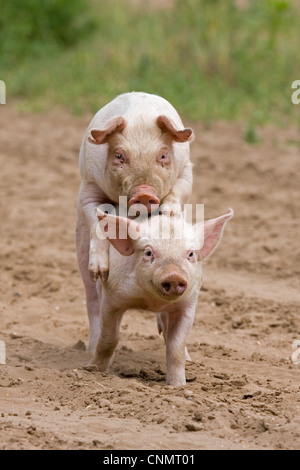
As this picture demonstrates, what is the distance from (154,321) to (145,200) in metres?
2.73

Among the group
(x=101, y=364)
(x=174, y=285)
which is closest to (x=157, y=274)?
(x=174, y=285)

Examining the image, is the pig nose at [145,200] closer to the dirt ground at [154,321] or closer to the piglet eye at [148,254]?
the piglet eye at [148,254]

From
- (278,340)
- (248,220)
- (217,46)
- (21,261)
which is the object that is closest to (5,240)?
(21,261)

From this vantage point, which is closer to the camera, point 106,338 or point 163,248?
point 163,248

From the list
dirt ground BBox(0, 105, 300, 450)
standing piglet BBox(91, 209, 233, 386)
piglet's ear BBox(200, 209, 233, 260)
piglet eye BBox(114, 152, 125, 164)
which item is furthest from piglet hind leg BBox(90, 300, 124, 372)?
piglet eye BBox(114, 152, 125, 164)

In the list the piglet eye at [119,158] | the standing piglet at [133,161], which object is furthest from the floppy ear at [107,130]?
the piglet eye at [119,158]

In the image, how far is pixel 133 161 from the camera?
19.8ft

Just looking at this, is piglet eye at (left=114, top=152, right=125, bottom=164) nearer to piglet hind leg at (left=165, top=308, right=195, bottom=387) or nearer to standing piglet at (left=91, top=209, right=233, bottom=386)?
standing piglet at (left=91, top=209, right=233, bottom=386)

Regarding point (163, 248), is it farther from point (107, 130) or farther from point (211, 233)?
point (107, 130)

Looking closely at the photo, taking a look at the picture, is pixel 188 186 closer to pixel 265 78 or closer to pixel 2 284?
pixel 2 284

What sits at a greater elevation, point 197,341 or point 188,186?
point 188,186

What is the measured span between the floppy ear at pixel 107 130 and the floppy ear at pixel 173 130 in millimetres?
244

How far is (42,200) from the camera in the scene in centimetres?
1164

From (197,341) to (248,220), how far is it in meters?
3.51
